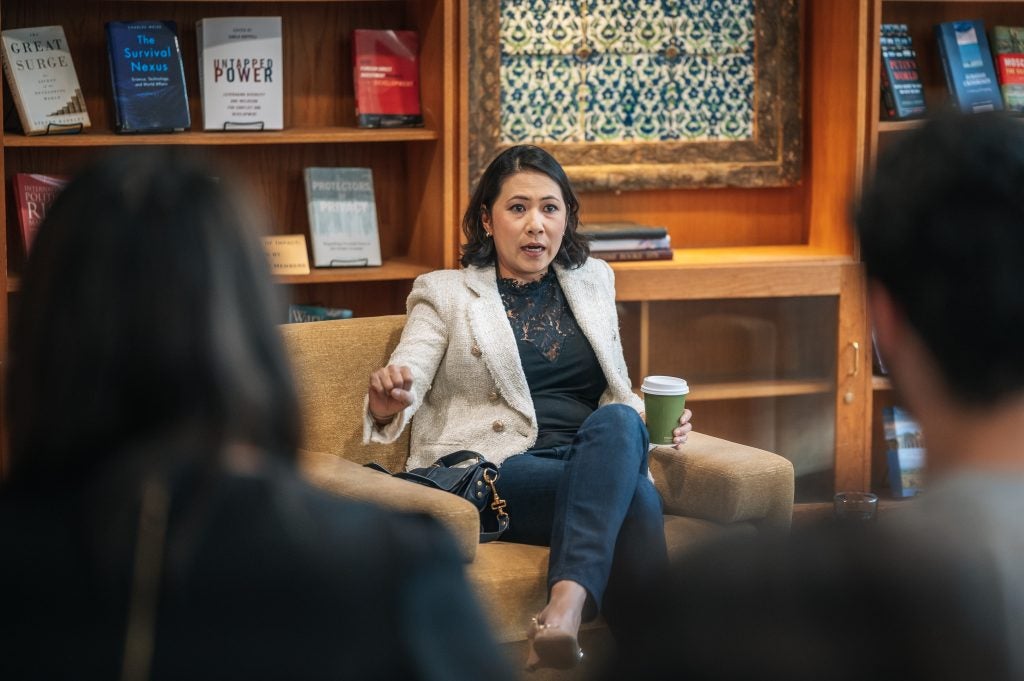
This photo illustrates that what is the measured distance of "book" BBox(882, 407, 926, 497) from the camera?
3.98 meters

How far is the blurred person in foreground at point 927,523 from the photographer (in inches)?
31.8

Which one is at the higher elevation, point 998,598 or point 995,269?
point 995,269

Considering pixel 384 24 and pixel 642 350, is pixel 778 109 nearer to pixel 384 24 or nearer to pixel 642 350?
pixel 642 350

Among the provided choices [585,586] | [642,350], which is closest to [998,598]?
[585,586]

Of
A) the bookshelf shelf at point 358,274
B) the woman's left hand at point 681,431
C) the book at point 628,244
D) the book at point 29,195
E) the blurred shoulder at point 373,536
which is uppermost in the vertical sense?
the book at point 29,195

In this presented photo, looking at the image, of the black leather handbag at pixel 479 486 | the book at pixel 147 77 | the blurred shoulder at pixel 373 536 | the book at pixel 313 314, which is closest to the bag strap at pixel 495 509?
the black leather handbag at pixel 479 486

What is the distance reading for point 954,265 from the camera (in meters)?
0.93

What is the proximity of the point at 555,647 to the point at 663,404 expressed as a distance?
63cm

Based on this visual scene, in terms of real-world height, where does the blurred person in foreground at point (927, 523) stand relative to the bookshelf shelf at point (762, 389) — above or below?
above

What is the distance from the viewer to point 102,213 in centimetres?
99

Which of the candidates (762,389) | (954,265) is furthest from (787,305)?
(954,265)

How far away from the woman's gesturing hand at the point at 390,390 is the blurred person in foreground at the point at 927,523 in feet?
6.06

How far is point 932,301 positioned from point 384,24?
3.00 meters

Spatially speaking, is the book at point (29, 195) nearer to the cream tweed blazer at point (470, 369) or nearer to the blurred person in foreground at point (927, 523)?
the cream tweed blazer at point (470, 369)
